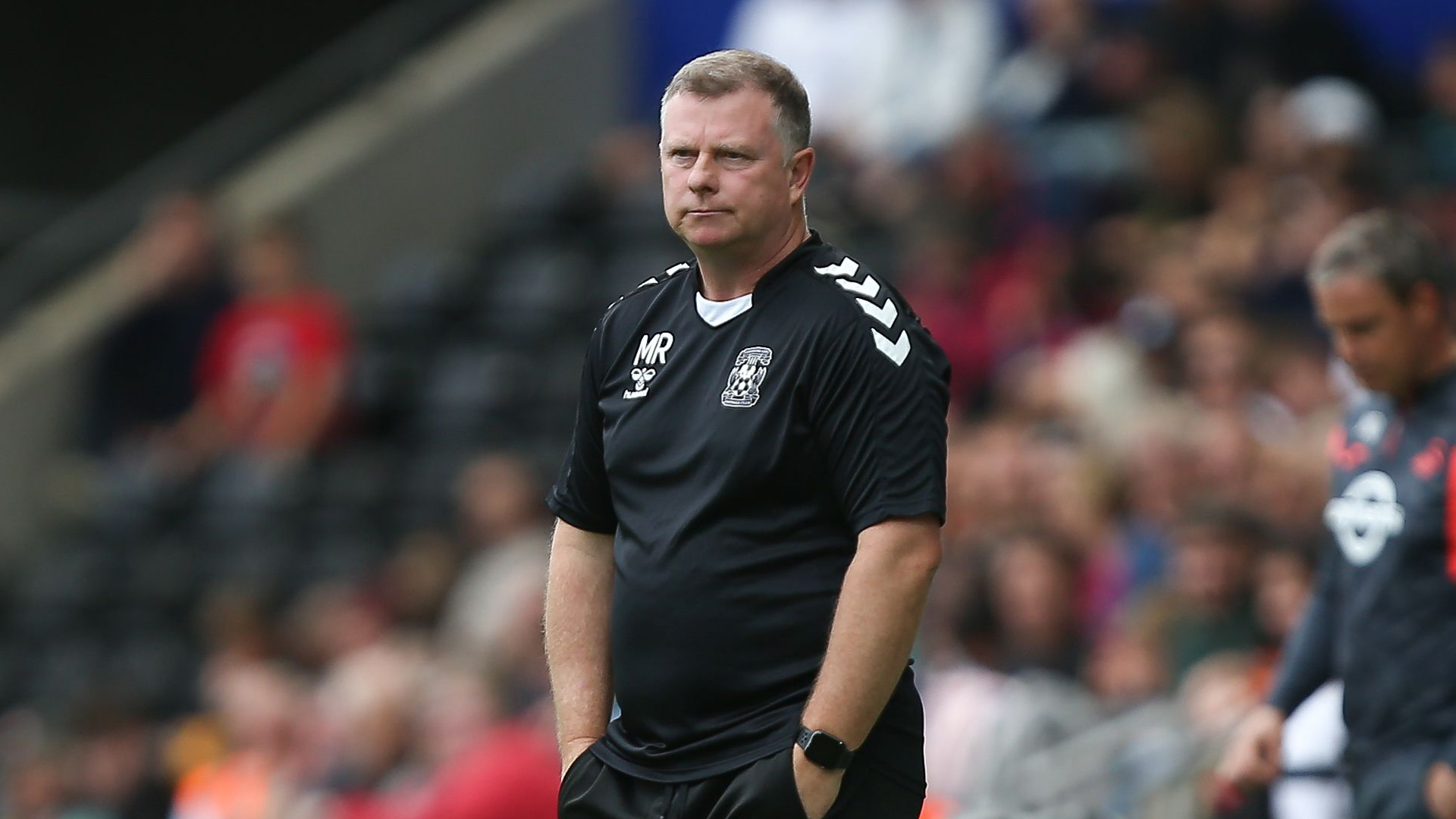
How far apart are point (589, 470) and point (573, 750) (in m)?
0.44

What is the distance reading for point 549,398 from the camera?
10.4 metres

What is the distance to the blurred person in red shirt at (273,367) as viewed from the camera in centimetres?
1077

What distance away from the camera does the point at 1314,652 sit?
4262 millimetres

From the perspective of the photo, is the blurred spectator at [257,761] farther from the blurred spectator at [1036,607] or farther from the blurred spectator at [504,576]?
the blurred spectator at [1036,607]

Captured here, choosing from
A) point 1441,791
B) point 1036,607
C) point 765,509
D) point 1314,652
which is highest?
point 765,509

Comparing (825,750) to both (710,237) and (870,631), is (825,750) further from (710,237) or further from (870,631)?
(710,237)

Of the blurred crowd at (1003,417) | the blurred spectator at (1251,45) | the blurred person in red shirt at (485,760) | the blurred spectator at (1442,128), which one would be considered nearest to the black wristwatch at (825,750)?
the blurred crowd at (1003,417)

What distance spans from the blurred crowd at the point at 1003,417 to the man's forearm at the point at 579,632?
65.0 inches

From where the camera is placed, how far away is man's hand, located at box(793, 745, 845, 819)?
3.12 meters

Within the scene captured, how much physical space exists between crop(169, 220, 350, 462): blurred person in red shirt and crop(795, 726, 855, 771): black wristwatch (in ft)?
25.7

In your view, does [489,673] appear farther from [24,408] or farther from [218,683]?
[24,408]

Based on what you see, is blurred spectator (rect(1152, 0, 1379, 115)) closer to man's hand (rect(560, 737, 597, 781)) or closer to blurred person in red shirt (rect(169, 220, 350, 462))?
blurred person in red shirt (rect(169, 220, 350, 462))

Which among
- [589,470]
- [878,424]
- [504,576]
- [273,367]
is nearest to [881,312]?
[878,424]

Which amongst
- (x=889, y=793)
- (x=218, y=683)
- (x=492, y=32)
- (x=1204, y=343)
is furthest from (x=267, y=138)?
(x=889, y=793)
